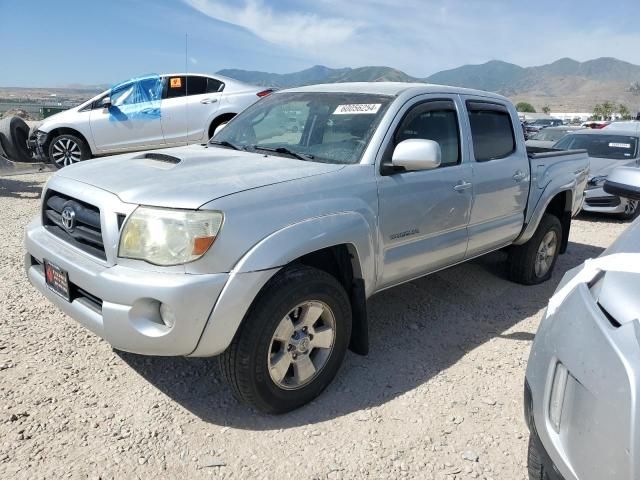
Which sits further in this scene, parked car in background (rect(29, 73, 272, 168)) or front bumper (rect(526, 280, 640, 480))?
parked car in background (rect(29, 73, 272, 168))

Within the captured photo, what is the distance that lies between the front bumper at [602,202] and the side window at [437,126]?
20.1 ft

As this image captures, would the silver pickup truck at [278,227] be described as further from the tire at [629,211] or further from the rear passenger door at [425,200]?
the tire at [629,211]

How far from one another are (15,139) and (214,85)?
12.1 ft

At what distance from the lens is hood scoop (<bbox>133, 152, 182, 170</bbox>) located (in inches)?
118

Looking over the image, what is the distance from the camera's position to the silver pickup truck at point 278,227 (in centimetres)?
236

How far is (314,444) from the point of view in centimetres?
260

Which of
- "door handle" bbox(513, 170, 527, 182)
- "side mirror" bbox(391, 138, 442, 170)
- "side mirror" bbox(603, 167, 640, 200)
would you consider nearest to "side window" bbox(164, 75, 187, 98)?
"door handle" bbox(513, 170, 527, 182)

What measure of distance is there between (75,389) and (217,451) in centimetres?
103

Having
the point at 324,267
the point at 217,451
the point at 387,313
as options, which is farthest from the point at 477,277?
the point at 217,451

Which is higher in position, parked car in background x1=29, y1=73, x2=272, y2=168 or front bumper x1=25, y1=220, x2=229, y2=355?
parked car in background x1=29, y1=73, x2=272, y2=168

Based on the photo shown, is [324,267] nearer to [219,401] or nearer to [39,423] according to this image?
[219,401]

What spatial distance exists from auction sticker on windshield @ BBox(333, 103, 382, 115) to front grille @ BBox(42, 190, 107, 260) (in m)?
1.71

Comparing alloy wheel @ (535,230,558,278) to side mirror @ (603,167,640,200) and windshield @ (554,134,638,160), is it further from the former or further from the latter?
windshield @ (554,134,638,160)

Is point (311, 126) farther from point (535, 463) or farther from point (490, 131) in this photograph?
point (535, 463)
